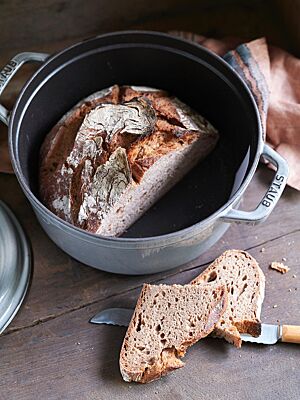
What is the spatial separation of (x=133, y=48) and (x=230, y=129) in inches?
13.2

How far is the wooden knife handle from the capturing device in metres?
1.38

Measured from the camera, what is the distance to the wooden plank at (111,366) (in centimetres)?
136

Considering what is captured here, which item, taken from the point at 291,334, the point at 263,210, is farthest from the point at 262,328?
the point at 263,210

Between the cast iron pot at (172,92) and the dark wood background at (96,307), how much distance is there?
8 cm

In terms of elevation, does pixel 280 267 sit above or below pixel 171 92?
below

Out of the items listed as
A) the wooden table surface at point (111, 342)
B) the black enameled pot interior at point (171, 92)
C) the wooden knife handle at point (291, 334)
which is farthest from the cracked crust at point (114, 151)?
the wooden knife handle at point (291, 334)

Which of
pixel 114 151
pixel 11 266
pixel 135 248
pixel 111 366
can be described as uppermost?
pixel 114 151

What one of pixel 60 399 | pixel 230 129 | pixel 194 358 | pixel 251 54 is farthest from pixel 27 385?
pixel 251 54

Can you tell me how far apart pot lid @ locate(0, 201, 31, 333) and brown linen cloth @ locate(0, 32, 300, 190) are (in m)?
0.18

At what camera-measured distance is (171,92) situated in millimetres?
1705

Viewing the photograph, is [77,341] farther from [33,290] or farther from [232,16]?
[232,16]

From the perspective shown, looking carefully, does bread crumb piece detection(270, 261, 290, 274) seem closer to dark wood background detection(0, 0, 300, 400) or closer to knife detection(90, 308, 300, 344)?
dark wood background detection(0, 0, 300, 400)

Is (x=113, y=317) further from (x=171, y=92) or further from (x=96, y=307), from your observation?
(x=171, y=92)

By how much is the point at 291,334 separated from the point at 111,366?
0.41 meters
